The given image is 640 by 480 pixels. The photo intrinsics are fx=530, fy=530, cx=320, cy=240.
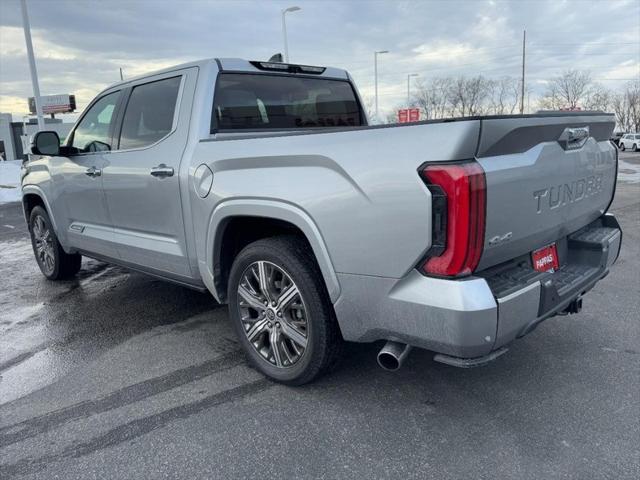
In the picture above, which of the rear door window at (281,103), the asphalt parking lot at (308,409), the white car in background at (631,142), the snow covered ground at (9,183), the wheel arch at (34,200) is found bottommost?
the white car in background at (631,142)

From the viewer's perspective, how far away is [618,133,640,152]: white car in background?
1736 inches

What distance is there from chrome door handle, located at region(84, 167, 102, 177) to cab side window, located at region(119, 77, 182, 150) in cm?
29

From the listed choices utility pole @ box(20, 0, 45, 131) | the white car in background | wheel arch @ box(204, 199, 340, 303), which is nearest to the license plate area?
wheel arch @ box(204, 199, 340, 303)

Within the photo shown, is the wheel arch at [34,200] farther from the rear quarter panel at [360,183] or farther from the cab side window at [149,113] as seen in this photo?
the rear quarter panel at [360,183]

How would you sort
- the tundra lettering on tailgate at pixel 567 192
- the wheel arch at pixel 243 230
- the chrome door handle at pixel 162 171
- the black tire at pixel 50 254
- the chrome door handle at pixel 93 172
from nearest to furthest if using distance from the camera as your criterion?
the tundra lettering on tailgate at pixel 567 192 < the wheel arch at pixel 243 230 < the chrome door handle at pixel 162 171 < the chrome door handle at pixel 93 172 < the black tire at pixel 50 254

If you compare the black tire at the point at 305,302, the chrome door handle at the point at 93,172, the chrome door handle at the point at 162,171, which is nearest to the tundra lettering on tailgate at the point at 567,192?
the black tire at the point at 305,302

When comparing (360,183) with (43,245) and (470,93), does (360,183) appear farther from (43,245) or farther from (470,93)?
(470,93)

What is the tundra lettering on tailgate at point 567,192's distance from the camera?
2.56m

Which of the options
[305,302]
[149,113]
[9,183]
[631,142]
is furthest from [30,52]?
[631,142]

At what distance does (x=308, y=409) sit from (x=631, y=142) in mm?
50238

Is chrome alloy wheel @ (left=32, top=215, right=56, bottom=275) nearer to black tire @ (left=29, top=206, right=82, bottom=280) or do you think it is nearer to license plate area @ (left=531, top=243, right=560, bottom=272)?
black tire @ (left=29, top=206, right=82, bottom=280)

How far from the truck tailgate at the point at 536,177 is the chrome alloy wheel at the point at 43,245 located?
4.83 m

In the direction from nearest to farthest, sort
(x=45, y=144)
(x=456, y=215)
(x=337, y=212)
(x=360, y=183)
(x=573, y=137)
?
1. (x=456, y=215)
2. (x=360, y=183)
3. (x=337, y=212)
4. (x=573, y=137)
5. (x=45, y=144)

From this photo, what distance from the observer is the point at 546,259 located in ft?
9.50
